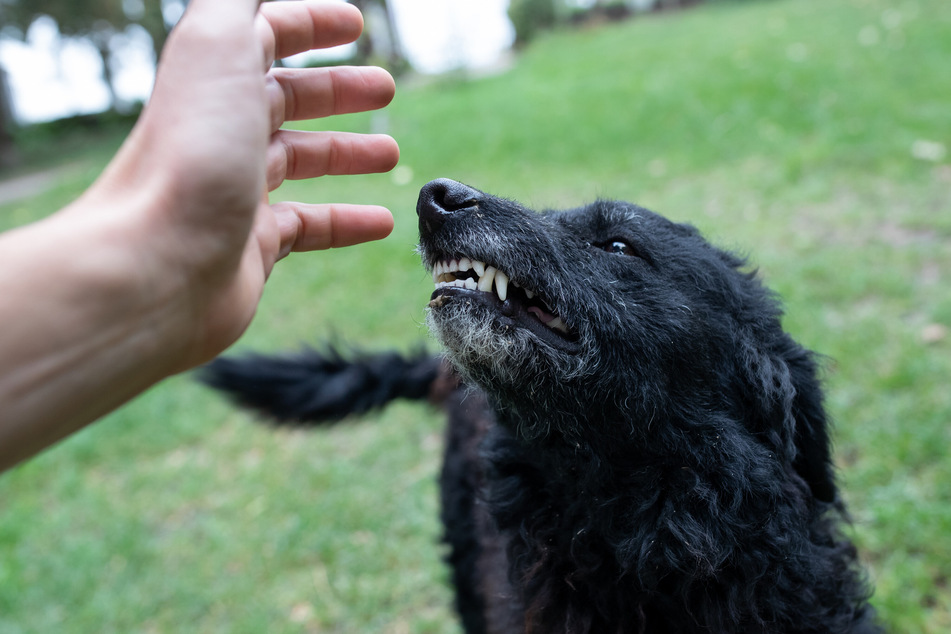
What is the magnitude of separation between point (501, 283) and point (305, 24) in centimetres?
88

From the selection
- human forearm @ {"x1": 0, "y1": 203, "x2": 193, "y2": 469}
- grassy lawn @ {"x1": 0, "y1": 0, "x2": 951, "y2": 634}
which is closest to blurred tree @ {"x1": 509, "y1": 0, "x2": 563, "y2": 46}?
grassy lawn @ {"x1": 0, "y1": 0, "x2": 951, "y2": 634}

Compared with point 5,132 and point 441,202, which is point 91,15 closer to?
point 5,132

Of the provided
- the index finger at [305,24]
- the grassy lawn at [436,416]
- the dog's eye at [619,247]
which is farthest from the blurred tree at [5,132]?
the dog's eye at [619,247]

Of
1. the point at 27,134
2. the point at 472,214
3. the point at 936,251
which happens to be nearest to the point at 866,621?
the point at 472,214

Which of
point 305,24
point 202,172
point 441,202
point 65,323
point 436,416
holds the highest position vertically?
point 305,24

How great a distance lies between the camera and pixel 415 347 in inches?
138

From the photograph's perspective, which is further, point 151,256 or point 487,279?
point 487,279

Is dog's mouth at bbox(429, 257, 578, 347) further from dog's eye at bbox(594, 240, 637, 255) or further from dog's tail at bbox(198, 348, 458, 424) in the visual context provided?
dog's tail at bbox(198, 348, 458, 424)

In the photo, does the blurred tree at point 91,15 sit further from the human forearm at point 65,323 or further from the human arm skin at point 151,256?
the human forearm at point 65,323

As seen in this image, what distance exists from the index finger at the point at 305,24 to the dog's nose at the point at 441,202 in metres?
0.48

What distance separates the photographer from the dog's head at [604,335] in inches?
69.0

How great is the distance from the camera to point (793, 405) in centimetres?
198

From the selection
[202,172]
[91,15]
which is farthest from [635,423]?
[91,15]

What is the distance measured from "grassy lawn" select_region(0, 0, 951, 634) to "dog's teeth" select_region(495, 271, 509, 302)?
34.6 inches
